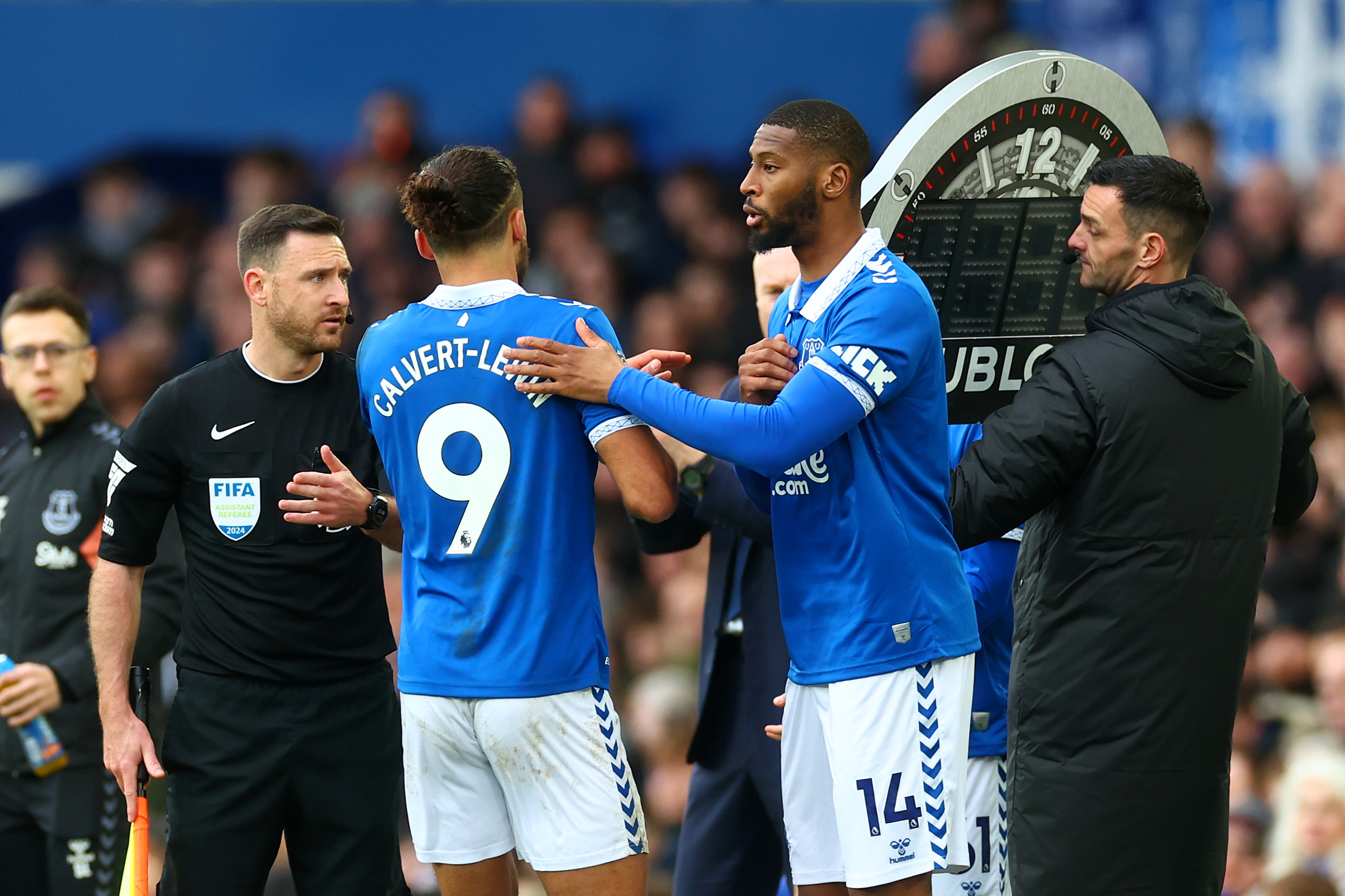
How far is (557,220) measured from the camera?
33.9 ft

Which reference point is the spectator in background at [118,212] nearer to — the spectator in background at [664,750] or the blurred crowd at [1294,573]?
the spectator in background at [664,750]

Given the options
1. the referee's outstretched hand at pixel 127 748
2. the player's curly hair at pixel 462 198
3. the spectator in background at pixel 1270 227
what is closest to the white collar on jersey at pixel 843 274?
the player's curly hair at pixel 462 198

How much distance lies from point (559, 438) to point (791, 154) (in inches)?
32.2

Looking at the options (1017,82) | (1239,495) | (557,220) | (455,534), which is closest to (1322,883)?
(1239,495)

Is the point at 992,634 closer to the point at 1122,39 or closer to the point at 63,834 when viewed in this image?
the point at 63,834

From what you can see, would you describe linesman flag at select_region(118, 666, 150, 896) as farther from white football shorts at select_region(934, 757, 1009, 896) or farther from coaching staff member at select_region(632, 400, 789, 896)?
white football shorts at select_region(934, 757, 1009, 896)

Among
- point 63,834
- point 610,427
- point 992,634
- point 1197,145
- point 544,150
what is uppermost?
point 544,150

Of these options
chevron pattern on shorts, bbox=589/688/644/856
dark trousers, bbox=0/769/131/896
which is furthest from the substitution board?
dark trousers, bbox=0/769/131/896

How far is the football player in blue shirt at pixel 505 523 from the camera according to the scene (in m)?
3.58

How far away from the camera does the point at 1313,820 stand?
587cm

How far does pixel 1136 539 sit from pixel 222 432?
2258 millimetres

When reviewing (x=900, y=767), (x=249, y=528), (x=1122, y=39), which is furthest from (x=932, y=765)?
(x=1122, y=39)

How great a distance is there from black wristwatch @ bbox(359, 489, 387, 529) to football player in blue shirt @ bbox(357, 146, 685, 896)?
0.24 metres

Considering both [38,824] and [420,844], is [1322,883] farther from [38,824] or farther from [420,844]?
[38,824]
